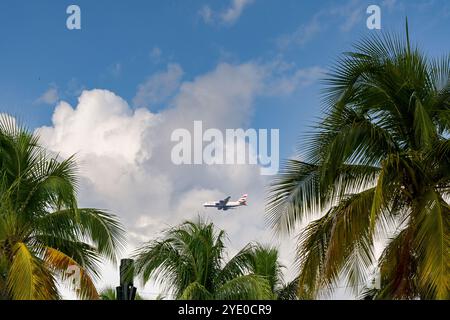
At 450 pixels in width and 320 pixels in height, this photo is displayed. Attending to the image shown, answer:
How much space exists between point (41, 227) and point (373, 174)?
791 cm

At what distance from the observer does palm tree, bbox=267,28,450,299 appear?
14516 mm

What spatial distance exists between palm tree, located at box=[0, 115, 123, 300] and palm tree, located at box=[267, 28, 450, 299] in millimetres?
4812

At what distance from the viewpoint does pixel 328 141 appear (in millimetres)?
15180

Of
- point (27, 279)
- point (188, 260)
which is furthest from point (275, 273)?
point (27, 279)

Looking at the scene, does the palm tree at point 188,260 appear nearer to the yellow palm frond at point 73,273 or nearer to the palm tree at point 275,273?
the yellow palm frond at point 73,273

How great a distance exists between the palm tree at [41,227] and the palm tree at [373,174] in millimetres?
4812

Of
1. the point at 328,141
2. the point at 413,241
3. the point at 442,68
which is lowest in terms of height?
the point at 413,241

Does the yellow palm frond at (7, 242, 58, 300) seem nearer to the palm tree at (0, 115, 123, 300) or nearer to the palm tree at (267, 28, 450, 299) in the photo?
the palm tree at (0, 115, 123, 300)

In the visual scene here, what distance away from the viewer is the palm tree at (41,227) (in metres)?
15.4

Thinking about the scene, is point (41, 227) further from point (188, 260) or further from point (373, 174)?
point (373, 174)

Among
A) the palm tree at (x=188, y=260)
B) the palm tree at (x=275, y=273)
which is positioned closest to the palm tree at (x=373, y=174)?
the palm tree at (x=188, y=260)
